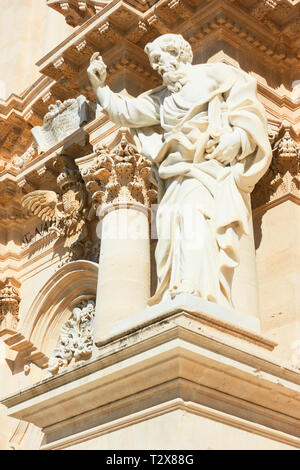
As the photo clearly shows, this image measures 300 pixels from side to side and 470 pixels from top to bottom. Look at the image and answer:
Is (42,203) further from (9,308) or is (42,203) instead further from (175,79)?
(175,79)

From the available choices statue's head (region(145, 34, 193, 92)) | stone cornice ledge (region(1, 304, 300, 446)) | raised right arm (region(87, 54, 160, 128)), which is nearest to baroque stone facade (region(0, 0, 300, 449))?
stone cornice ledge (region(1, 304, 300, 446))

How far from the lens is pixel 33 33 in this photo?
17.2 metres

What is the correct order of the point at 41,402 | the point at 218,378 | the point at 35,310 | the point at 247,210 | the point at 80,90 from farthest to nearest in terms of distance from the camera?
the point at 35,310
the point at 80,90
the point at 247,210
the point at 41,402
the point at 218,378

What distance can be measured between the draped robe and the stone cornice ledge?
22.7 inches

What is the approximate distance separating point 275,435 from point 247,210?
1.77 meters

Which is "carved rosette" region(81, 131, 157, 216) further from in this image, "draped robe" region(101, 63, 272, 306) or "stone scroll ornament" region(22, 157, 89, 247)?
"draped robe" region(101, 63, 272, 306)

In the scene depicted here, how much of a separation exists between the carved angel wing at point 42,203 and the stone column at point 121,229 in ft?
7.90

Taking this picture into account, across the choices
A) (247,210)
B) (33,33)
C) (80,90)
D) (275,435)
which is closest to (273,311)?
(247,210)

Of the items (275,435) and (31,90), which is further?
(31,90)

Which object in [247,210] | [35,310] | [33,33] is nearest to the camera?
[247,210]

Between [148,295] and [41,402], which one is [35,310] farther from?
[41,402]

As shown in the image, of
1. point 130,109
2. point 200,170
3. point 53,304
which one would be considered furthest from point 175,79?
point 53,304

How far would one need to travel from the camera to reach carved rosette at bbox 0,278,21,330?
43.1ft

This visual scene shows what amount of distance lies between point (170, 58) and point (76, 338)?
617 cm
